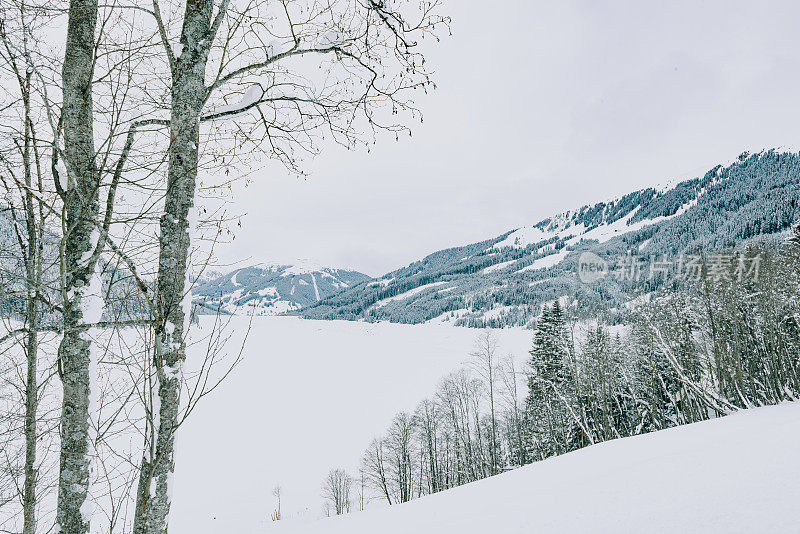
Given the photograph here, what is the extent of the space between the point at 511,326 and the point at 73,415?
13368 cm

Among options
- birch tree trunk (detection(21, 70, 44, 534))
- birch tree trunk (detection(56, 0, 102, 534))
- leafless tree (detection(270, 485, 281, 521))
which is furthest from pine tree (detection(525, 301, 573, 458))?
birch tree trunk (detection(56, 0, 102, 534))

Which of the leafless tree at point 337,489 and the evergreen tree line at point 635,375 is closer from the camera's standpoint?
the evergreen tree line at point 635,375

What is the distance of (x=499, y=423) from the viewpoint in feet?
109

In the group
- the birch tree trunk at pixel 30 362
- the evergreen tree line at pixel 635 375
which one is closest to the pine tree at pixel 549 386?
the evergreen tree line at pixel 635 375

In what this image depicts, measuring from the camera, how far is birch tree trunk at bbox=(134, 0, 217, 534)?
6.89ft

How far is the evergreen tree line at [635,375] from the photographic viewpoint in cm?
2028

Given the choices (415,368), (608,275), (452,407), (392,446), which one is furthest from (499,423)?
(608,275)

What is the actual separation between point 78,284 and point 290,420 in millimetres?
45394

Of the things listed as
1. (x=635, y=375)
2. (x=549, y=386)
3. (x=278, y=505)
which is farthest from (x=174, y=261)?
(x=635, y=375)

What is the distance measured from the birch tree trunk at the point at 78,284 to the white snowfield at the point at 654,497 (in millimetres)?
5983

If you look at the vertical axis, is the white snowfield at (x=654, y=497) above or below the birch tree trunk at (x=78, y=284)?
below

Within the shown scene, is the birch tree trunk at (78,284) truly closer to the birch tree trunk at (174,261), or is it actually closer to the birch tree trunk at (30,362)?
the birch tree trunk at (30,362)

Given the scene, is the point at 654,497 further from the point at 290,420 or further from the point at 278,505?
the point at 290,420

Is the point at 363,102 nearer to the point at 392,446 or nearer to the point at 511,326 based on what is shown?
the point at 392,446
